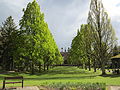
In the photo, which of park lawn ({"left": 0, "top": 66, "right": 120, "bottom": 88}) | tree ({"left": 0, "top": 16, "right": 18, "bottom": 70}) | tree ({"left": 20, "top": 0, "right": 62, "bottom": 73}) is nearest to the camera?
park lawn ({"left": 0, "top": 66, "right": 120, "bottom": 88})

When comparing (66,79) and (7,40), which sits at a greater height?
(7,40)

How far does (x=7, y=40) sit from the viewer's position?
42.2 meters

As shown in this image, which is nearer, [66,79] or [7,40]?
[66,79]

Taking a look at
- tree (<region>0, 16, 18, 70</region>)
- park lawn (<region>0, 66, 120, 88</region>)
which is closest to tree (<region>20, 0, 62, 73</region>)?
park lawn (<region>0, 66, 120, 88</region>)

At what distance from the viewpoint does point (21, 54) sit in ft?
95.2

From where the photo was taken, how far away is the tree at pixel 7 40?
41.1 metres

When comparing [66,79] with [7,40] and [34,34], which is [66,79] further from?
[7,40]

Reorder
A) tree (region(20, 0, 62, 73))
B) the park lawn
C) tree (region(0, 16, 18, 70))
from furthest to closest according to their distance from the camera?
tree (region(0, 16, 18, 70))
tree (region(20, 0, 62, 73))
the park lawn

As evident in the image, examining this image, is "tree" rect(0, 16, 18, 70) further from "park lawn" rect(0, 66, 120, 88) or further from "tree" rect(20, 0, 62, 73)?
"park lawn" rect(0, 66, 120, 88)

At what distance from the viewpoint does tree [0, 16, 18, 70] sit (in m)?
41.1

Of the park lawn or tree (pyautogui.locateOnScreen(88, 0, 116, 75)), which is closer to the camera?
the park lawn

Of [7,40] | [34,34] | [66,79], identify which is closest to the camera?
[66,79]

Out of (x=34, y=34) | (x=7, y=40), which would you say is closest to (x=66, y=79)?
(x=34, y=34)

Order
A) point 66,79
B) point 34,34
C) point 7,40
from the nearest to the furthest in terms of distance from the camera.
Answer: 1. point 66,79
2. point 34,34
3. point 7,40
